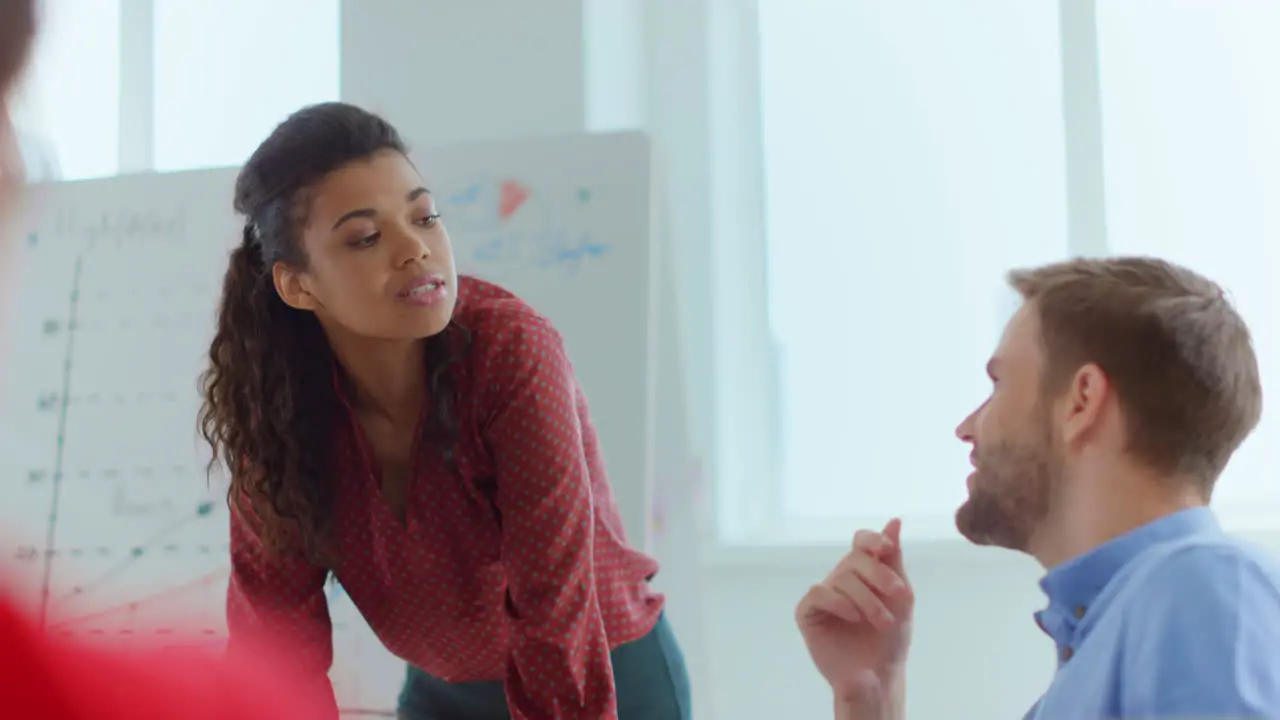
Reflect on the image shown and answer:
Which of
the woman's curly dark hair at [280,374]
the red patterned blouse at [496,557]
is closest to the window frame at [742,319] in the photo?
the red patterned blouse at [496,557]

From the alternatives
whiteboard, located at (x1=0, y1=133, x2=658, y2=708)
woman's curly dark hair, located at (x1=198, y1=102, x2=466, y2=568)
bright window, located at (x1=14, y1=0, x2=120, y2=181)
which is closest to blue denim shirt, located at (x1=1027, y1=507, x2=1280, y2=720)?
woman's curly dark hair, located at (x1=198, y1=102, x2=466, y2=568)

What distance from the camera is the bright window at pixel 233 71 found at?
2967 mm

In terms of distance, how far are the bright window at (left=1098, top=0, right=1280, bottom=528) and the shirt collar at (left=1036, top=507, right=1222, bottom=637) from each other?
4.93 ft

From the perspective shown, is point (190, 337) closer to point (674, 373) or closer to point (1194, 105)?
point (674, 373)

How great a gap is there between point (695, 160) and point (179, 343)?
1.15 metres

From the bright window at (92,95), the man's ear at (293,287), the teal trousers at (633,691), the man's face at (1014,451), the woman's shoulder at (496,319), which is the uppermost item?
the bright window at (92,95)

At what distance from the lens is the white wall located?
240 cm

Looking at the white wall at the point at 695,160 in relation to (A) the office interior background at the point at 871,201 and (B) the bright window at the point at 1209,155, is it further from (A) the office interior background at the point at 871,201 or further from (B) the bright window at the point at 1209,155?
(B) the bright window at the point at 1209,155

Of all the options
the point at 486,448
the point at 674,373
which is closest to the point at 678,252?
the point at 674,373

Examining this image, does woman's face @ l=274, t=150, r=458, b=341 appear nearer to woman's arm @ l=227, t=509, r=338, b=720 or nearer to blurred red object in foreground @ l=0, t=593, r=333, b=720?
woman's arm @ l=227, t=509, r=338, b=720

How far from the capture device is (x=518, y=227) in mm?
2107

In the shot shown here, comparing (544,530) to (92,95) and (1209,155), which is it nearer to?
(1209,155)

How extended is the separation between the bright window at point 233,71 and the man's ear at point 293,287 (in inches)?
65.6

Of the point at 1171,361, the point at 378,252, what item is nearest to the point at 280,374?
the point at 378,252
